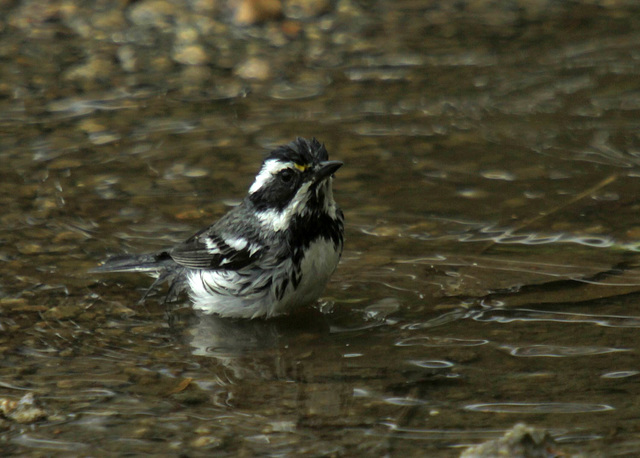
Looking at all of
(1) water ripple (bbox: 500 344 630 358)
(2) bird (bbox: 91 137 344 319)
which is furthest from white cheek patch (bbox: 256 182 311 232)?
(1) water ripple (bbox: 500 344 630 358)

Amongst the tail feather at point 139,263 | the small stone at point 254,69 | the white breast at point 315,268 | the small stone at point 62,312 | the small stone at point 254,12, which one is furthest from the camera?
the small stone at point 254,12

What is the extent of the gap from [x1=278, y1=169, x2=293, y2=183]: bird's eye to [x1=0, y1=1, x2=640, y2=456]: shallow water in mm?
A: 846

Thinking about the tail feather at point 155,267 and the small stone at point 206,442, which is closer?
the small stone at point 206,442

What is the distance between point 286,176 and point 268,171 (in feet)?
0.40

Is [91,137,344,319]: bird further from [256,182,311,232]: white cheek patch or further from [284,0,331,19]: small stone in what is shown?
[284,0,331,19]: small stone

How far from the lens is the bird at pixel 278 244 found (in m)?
5.91

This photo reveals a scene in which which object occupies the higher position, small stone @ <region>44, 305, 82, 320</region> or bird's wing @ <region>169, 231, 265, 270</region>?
bird's wing @ <region>169, 231, 265, 270</region>

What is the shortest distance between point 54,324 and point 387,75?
4.90m

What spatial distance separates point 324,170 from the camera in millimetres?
5840

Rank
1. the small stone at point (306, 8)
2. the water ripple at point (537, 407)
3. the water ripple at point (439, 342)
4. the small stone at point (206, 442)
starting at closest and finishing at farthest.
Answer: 1. the small stone at point (206, 442)
2. the water ripple at point (537, 407)
3. the water ripple at point (439, 342)
4. the small stone at point (306, 8)

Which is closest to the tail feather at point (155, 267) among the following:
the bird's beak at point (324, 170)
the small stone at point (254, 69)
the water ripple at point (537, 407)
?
the bird's beak at point (324, 170)

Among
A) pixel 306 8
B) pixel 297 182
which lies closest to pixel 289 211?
pixel 297 182

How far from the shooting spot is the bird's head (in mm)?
5898

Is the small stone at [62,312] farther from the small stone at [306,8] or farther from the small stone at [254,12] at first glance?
the small stone at [306,8]
